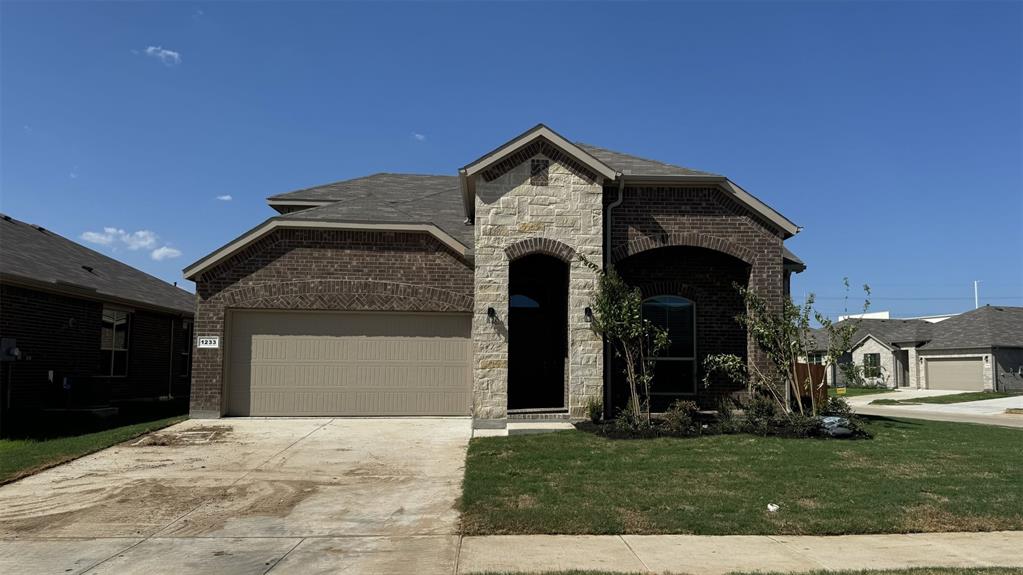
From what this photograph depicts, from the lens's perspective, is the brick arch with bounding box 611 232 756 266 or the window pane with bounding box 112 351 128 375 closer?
the brick arch with bounding box 611 232 756 266

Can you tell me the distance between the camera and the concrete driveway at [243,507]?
597cm

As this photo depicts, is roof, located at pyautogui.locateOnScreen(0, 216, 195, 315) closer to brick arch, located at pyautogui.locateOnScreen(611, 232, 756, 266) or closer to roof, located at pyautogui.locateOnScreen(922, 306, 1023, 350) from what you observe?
brick arch, located at pyautogui.locateOnScreen(611, 232, 756, 266)

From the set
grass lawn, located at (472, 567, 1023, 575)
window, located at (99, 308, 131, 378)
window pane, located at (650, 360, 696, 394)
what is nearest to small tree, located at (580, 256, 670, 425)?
window pane, located at (650, 360, 696, 394)

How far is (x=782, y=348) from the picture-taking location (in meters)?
13.2

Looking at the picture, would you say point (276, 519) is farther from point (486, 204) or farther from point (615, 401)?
point (615, 401)

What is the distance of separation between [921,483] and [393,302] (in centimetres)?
1034

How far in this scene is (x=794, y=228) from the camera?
14.3m

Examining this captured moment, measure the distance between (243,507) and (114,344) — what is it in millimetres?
12642

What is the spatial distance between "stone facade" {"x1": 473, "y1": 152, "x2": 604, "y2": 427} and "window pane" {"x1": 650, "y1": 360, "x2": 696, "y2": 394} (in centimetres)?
257

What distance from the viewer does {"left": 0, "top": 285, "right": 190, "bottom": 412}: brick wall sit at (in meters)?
14.1

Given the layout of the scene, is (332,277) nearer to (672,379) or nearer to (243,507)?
(243,507)

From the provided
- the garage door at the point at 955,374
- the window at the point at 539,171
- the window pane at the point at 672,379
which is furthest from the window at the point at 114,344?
the garage door at the point at 955,374

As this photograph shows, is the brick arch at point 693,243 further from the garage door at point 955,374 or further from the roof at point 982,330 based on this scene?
the garage door at point 955,374

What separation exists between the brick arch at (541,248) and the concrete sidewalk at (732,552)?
7742 millimetres
